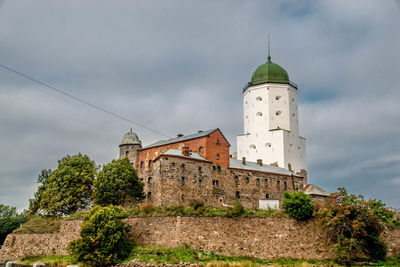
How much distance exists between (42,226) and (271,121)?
112ft

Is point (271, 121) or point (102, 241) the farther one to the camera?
point (271, 121)

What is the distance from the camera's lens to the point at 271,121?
186 ft

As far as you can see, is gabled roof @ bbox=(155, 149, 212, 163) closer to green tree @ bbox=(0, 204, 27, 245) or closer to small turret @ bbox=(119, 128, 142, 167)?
small turret @ bbox=(119, 128, 142, 167)

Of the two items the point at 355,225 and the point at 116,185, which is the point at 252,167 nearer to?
the point at 116,185

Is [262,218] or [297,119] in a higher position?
[297,119]

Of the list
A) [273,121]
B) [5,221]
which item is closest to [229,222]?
[273,121]

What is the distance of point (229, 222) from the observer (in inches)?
1228

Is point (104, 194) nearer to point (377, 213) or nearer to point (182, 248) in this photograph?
point (182, 248)

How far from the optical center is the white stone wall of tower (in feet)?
180

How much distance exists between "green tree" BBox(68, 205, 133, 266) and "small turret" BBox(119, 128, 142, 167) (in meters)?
16.6

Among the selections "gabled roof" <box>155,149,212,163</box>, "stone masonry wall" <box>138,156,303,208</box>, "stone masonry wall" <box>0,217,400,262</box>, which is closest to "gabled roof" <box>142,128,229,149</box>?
"gabled roof" <box>155,149,212,163</box>

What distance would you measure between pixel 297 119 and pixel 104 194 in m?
33.6

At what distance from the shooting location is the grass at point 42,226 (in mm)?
35938

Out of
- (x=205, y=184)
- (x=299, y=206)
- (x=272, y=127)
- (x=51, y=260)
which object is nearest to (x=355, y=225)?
(x=299, y=206)
